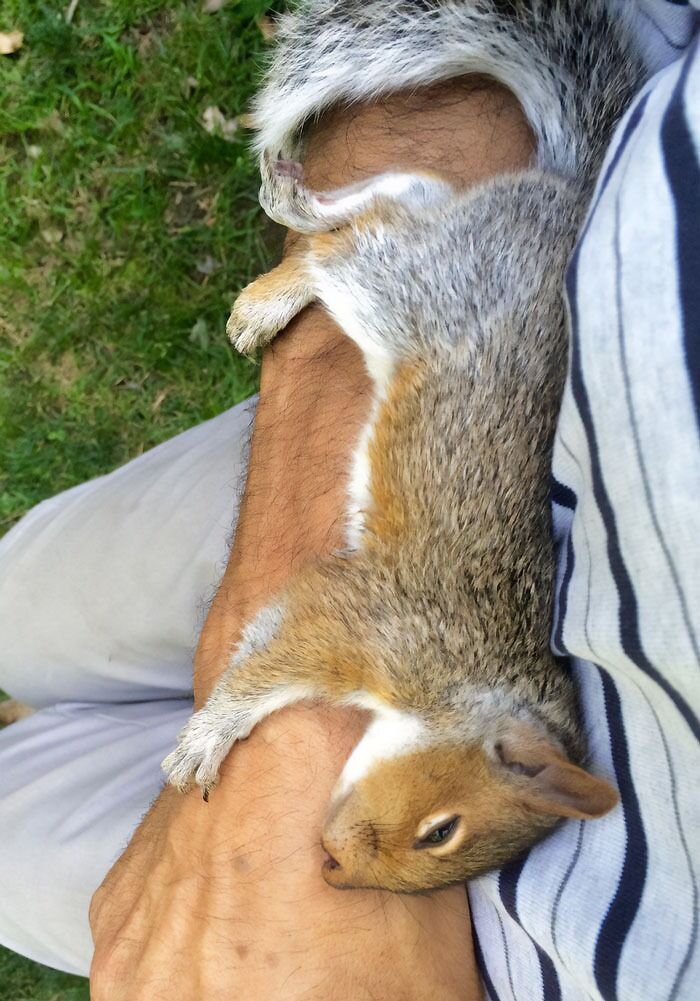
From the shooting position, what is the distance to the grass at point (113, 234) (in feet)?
10.0

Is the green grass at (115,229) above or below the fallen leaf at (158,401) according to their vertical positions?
above

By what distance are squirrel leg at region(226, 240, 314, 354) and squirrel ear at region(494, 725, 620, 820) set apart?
3.68 ft

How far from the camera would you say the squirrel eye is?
160cm

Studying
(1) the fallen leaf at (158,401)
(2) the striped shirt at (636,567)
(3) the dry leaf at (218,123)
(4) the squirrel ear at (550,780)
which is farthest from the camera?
(1) the fallen leaf at (158,401)

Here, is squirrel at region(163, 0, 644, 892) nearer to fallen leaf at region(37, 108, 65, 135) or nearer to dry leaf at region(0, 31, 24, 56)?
fallen leaf at region(37, 108, 65, 135)

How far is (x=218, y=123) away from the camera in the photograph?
3.12m

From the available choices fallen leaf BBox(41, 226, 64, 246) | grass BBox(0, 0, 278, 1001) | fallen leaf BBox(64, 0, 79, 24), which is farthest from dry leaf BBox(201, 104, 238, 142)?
fallen leaf BBox(41, 226, 64, 246)

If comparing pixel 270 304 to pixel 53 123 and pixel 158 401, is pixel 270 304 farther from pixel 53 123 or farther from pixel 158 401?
pixel 53 123

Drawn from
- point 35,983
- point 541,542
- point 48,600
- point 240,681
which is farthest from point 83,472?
point 541,542

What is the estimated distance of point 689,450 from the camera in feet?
3.17

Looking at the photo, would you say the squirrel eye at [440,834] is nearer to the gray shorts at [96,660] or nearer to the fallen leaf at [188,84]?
the gray shorts at [96,660]

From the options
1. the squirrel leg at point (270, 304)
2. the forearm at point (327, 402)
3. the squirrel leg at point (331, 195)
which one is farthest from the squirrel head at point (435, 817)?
the squirrel leg at point (331, 195)

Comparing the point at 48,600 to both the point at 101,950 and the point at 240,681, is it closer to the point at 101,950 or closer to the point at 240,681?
the point at 240,681

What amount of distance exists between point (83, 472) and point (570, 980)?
8.31ft
